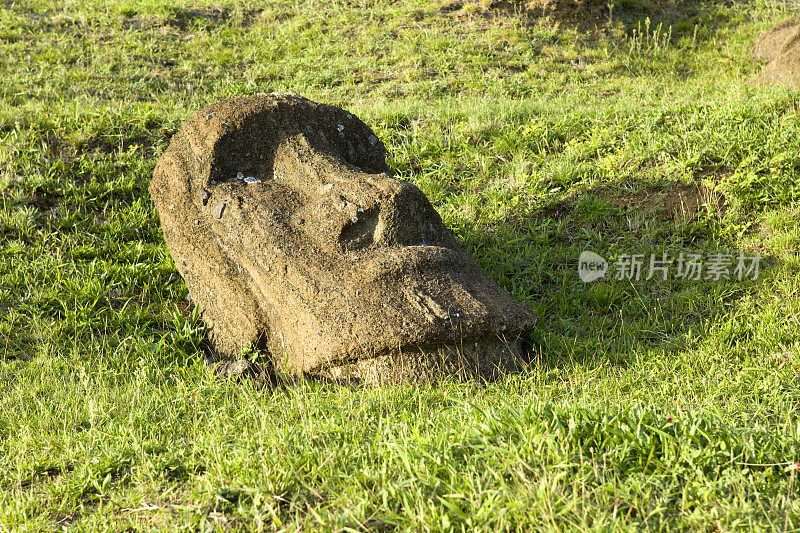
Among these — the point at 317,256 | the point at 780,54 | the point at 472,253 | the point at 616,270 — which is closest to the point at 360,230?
the point at 317,256

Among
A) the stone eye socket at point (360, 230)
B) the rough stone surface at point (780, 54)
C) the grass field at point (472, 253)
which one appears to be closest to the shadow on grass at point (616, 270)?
the grass field at point (472, 253)

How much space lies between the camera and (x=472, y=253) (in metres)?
6.54

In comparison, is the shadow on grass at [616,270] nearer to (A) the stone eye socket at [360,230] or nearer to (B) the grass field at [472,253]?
(B) the grass field at [472,253]

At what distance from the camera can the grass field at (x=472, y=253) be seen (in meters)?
2.65

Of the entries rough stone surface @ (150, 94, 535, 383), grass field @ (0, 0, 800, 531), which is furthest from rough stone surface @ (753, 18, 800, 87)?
rough stone surface @ (150, 94, 535, 383)

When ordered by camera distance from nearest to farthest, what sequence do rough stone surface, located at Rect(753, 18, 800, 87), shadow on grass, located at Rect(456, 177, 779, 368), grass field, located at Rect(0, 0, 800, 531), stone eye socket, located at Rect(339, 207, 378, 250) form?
1. grass field, located at Rect(0, 0, 800, 531)
2. stone eye socket, located at Rect(339, 207, 378, 250)
3. shadow on grass, located at Rect(456, 177, 779, 368)
4. rough stone surface, located at Rect(753, 18, 800, 87)

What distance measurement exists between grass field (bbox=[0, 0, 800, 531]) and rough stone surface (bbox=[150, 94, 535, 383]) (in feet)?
1.04

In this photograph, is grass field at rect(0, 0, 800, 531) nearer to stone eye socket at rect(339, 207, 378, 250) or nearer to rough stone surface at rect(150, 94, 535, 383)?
rough stone surface at rect(150, 94, 535, 383)

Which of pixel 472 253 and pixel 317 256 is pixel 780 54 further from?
pixel 317 256

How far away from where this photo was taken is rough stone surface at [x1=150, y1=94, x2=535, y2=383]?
13.9 feet

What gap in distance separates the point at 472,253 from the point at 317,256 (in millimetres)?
2432

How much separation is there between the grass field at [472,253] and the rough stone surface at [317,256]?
1.04 feet

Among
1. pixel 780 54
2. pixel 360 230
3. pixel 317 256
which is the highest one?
pixel 780 54

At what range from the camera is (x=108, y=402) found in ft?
13.0
